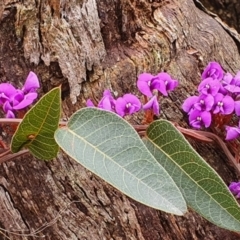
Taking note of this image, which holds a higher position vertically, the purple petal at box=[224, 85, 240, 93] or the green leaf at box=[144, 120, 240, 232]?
the purple petal at box=[224, 85, 240, 93]

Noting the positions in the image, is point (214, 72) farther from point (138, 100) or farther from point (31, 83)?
point (31, 83)

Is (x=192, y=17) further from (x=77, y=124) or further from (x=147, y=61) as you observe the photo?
(x=77, y=124)

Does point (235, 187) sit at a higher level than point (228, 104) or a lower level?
lower

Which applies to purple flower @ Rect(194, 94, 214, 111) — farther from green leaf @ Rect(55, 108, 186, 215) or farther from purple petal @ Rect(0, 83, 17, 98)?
purple petal @ Rect(0, 83, 17, 98)

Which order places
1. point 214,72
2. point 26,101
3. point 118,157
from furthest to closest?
point 214,72 → point 26,101 → point 118,157

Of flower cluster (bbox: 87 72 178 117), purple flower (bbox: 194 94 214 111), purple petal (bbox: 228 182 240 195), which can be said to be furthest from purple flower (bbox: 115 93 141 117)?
purple petal (bbox: 228 182 240 195)

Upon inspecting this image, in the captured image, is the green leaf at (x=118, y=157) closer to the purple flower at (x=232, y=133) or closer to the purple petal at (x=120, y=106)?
the purple petal at (x=120, y=106)

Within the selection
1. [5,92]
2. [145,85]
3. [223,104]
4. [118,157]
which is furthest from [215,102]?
[5,92]

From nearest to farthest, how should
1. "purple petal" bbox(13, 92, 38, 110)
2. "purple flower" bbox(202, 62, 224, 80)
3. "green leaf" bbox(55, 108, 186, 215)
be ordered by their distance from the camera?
"green leaf" bbox(55, 108, 186, 215)
"purple petal" bbox(13, 92, 38, 110)
"purple flower" bbox(202, 62, 224, 80)
